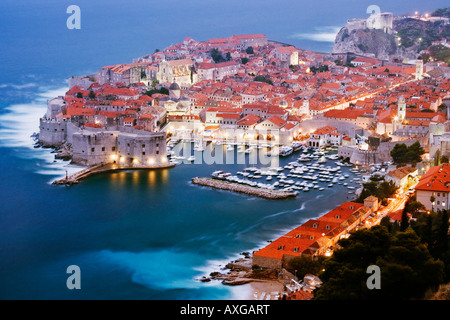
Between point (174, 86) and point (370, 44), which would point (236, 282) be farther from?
point (370, 44)

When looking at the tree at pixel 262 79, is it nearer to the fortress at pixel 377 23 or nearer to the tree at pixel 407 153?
the fortress at pixel 377 23

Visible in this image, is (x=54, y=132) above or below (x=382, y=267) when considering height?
above

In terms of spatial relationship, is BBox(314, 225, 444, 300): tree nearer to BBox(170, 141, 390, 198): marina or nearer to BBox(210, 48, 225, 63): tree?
BBox(170, 141, 390, 198): marina

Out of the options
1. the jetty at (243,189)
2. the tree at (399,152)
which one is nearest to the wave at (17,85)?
the jetty at (243,189)

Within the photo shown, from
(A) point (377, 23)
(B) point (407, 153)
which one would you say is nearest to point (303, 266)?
(B) point (407, 153)

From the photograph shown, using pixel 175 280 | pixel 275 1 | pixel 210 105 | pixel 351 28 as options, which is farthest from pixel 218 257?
pixel 275 1

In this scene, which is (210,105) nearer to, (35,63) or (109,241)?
(109,241)
